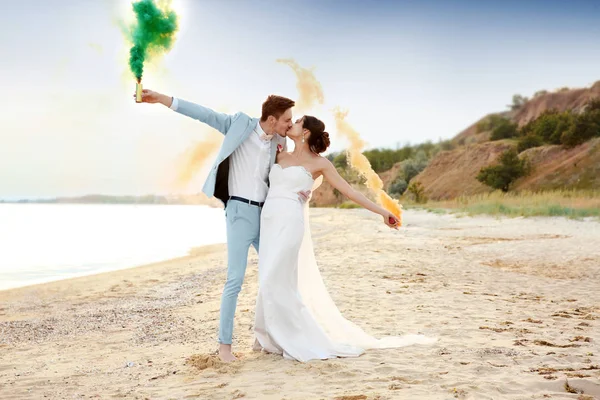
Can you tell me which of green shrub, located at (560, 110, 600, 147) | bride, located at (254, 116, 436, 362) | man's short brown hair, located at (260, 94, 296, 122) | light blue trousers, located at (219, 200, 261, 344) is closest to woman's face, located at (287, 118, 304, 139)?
bride, located at (254, 116, 436, 362)

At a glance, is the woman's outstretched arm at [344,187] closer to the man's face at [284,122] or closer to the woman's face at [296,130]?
the woman's face at [296,130]

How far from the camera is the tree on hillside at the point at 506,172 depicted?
183 feet

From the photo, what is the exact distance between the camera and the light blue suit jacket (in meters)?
5.15

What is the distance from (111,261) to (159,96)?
13.5 metres

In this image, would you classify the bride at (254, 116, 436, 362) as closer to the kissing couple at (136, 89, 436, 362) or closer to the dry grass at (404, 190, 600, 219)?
the kissing couple at (136, 89, 436, 362)

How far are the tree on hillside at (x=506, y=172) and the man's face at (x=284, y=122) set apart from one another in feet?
178

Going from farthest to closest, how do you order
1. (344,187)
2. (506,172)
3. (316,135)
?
(506,172) → (344,187) → (316,135)

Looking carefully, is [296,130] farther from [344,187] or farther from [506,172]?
[506,172]

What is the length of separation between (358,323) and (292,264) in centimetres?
185

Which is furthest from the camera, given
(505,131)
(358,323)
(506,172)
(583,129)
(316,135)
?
(505,131)

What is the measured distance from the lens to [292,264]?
17.3ft

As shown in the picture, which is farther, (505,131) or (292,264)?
(505,131)

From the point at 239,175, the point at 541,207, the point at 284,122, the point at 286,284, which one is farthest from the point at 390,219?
the point at 541,207

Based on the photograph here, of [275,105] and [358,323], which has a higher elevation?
[275,105]
